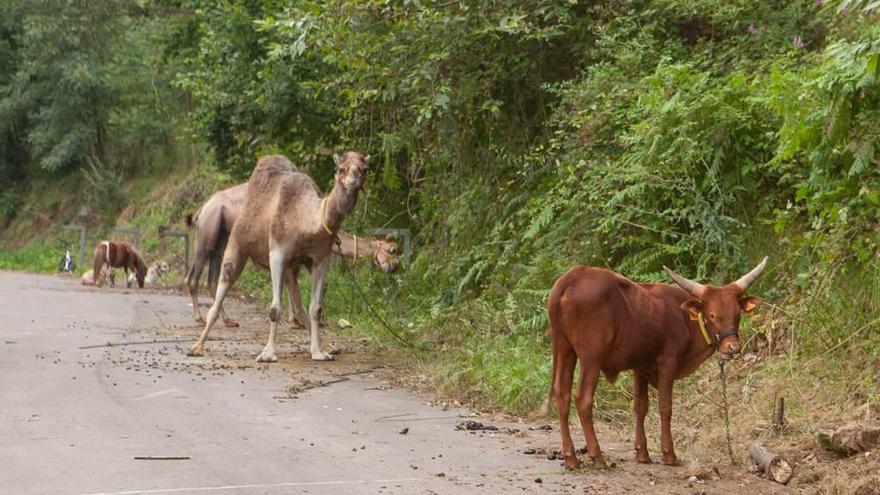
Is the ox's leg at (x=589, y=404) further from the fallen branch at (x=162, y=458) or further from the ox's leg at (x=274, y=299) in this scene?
the ox's leg at (x=274, y=299)

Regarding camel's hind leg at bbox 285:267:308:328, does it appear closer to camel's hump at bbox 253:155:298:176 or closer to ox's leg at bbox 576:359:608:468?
camel's hump at bbox 253:155:298:176

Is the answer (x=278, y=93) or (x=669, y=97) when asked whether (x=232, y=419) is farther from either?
(x=278, y=93)

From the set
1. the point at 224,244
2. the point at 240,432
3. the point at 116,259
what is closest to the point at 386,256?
the point at 224,244

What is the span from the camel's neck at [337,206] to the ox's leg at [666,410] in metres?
7.17

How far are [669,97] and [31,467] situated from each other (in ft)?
23.9

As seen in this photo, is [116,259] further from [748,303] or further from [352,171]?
[748,303]

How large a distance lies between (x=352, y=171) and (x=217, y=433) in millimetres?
5608

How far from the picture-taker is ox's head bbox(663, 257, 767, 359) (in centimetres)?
898

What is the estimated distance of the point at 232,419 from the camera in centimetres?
1136

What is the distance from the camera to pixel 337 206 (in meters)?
16.1

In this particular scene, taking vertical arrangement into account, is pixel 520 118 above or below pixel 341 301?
above

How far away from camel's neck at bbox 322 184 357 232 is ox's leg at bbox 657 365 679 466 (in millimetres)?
7169

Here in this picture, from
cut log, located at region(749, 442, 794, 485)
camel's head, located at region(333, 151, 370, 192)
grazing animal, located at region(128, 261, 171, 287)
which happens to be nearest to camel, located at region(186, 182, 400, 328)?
camel's head, located at region(333, 151, 370, 192)

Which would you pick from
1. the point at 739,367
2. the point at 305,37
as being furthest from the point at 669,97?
the point at 305,37
